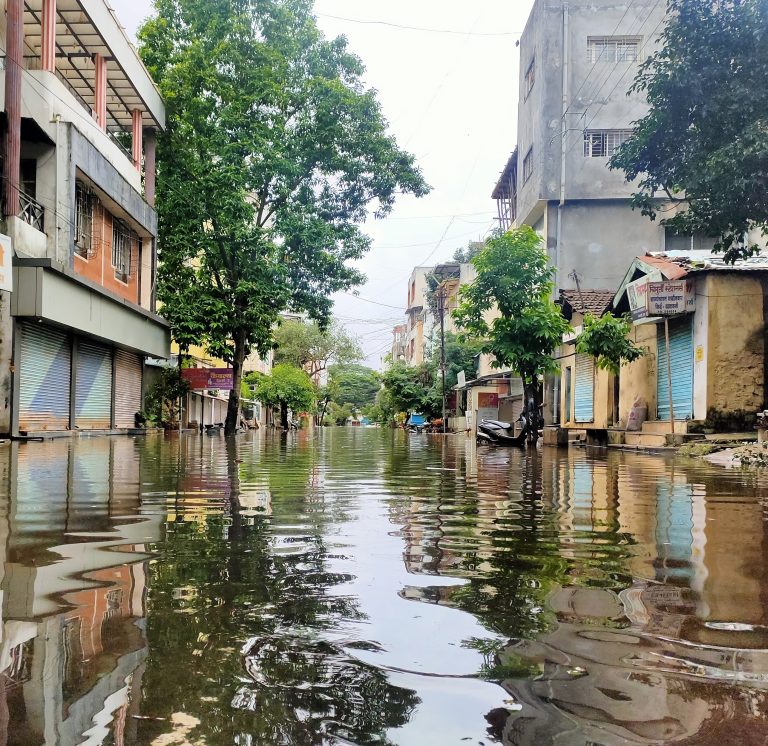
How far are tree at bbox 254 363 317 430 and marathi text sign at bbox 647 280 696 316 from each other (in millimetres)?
34943

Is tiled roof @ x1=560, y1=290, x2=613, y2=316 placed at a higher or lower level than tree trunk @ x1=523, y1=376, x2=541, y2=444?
higher

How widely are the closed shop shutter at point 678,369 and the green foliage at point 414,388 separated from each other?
31357 millimetres

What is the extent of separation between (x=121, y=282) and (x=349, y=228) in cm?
818

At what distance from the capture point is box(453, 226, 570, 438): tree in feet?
66.9

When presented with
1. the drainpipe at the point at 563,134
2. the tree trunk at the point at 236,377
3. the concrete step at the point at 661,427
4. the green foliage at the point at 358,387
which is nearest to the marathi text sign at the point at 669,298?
the concrete step at the point at 661,427

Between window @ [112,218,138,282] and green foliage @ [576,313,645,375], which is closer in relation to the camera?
green foliage @ [576,313,645,375]

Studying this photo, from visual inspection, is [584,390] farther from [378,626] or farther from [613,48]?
[378,626]

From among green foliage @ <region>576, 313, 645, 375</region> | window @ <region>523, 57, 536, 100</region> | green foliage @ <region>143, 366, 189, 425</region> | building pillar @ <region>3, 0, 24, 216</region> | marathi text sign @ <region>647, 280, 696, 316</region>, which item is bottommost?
green foliage @ <region>143, 366, 189, 425</region>

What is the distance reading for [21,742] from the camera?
1.60 metres

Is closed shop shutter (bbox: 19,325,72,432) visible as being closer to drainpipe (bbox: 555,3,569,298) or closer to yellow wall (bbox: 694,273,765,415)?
yellow wall (bbox: 694,273,765,415)

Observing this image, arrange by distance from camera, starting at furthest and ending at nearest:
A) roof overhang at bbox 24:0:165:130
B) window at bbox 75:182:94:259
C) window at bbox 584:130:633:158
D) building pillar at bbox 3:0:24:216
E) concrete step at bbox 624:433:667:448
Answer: window at bbox 584:130:633:158 → window at bbox 75:182:94:259 → roof overhang at bbox 24:0:165:130 → concrete step at bbox 624:433:667:448 → building pillar at bbox 3:0:24:216

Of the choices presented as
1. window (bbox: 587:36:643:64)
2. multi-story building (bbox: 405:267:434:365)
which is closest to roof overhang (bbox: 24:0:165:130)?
window (bbox: 587:36:643:64)

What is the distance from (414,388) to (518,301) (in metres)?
31.3

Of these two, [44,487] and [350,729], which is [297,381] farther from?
[350,729]
